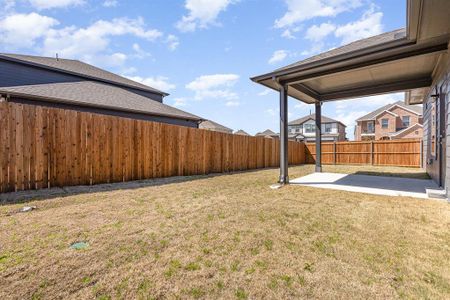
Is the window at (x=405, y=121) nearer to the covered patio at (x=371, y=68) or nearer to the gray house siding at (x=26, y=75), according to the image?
the covered patio at (x=371, y=68)

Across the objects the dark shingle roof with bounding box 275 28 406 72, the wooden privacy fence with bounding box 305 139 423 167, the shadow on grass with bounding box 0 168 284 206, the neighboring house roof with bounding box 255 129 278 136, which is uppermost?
the neighboring house roof with bounding box 255 129 278 136

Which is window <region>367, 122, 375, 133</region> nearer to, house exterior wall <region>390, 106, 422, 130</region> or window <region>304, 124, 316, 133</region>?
house exterior wall <region>390, 106, 422, 130</region>

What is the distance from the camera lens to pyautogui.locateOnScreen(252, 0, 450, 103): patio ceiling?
3819 millimetres

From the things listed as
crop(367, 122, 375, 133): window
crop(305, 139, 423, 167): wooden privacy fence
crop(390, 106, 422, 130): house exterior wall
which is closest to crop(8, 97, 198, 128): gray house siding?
crop(305, 139, 423, 167): wooden privacy fence

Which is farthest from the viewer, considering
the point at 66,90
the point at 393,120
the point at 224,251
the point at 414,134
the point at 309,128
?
the point at 309,128

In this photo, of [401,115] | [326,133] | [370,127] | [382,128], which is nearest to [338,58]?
[382,128]

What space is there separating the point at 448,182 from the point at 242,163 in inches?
292

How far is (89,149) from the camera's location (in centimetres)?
579

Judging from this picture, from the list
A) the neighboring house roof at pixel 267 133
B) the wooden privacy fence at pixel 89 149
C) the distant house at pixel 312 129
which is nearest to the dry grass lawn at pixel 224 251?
the wooden privacy fence at pixel 89 149

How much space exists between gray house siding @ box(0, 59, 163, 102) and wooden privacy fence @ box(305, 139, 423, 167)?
16506 mm

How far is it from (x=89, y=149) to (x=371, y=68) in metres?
7.94

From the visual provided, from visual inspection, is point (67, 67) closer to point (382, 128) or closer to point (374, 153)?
point (374, 153)

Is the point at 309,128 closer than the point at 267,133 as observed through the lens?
Yes

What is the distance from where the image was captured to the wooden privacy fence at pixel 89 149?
184 inches
